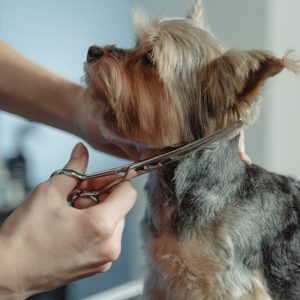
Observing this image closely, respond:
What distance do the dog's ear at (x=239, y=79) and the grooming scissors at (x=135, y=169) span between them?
0.10 ft

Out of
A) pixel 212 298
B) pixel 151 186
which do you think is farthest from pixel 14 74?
pixel 212 298

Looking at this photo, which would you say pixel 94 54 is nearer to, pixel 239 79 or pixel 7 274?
pixel 239 79

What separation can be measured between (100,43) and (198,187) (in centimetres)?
93

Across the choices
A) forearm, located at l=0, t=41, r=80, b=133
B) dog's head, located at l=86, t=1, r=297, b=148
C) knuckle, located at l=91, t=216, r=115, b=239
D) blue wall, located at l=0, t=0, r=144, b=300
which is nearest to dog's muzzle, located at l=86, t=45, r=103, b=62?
dog's head, located at l=86, t=1, r=297, b=148

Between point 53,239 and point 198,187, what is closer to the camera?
point 53,239

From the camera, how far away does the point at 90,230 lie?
0.63 m

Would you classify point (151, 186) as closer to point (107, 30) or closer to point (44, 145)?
point (44, 145)

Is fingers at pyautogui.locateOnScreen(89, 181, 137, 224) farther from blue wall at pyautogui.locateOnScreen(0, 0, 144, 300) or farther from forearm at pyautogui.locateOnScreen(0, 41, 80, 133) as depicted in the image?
blue wall at pyautogui.locateOnScreen(0, 0, 144, 300)

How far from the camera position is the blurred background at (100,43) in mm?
1483

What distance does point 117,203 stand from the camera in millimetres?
663

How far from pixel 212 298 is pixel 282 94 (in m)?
1.01

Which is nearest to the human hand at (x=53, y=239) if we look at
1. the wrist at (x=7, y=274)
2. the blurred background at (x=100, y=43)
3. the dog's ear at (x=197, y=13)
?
the wrist at (x=7, y=274)

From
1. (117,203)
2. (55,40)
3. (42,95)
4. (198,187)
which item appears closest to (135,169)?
(117,203)

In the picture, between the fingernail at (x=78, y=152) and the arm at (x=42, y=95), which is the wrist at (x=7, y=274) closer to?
the fingernail at (x=78, y=152)
